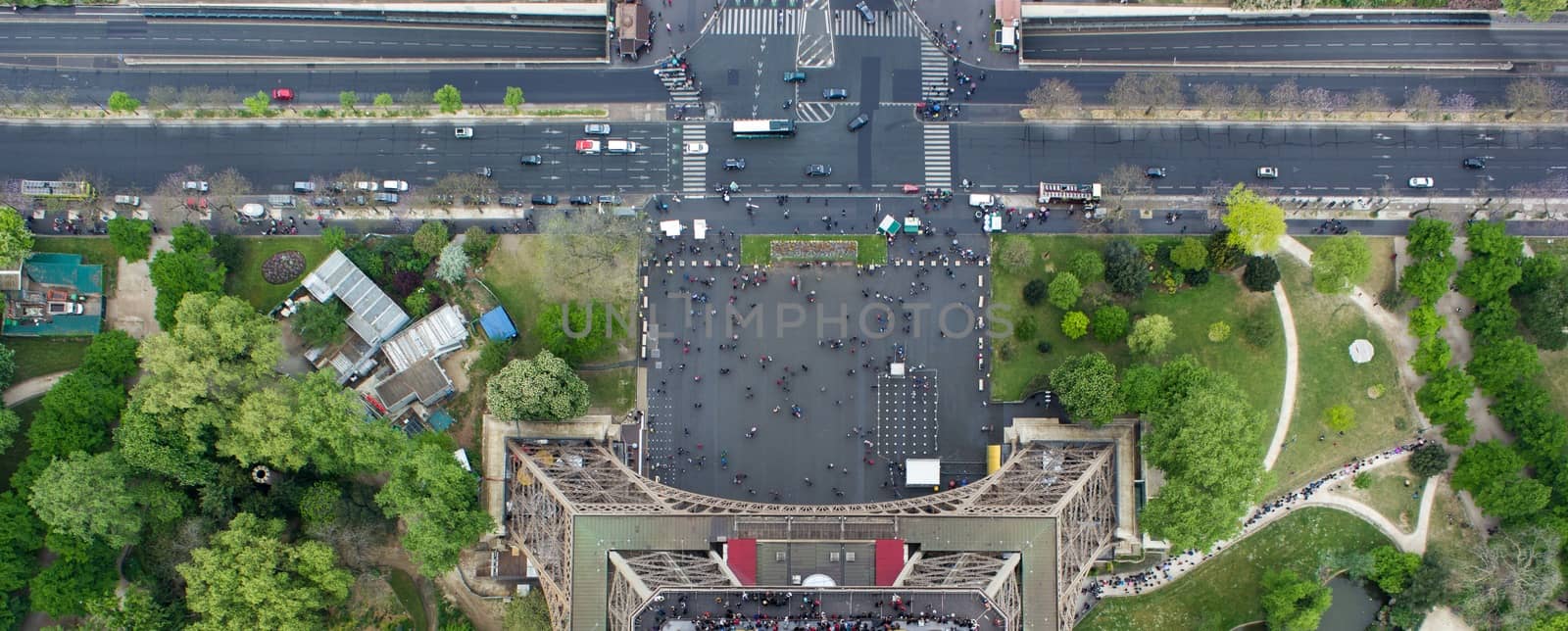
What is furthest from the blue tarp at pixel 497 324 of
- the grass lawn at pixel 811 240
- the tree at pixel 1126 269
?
the tree at pixel 1126 269

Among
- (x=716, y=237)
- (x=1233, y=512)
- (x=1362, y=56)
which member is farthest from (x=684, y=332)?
(x=1362, y=56)

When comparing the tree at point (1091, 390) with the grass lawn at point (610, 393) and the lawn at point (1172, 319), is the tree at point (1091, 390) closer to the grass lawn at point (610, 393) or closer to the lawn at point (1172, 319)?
the lawn at point (1172, 319)

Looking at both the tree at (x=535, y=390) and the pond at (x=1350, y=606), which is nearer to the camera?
the tree at (x=535, y=390)

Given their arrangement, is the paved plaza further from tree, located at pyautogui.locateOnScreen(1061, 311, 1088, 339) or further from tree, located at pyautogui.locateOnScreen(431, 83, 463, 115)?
tree, located at pyautogui.locateOnScreen(431, 83, 463, 115)

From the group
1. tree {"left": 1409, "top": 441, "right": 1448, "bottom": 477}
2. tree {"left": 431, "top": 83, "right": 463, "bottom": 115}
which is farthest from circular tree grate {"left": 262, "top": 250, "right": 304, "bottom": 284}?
tree {"left": 1409, "top": 441, "right": 1448, "bottom": 477}

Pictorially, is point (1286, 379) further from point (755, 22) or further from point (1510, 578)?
point (755, 22)

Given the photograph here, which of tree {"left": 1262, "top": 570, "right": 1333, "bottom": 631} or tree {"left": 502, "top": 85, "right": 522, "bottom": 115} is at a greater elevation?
tree {"left": 502, "top": 85, "right": 522, "bottom": 115}

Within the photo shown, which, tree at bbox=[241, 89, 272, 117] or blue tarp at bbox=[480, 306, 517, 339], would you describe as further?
blue tarp at bbox=[480, 306, 517, 339]
